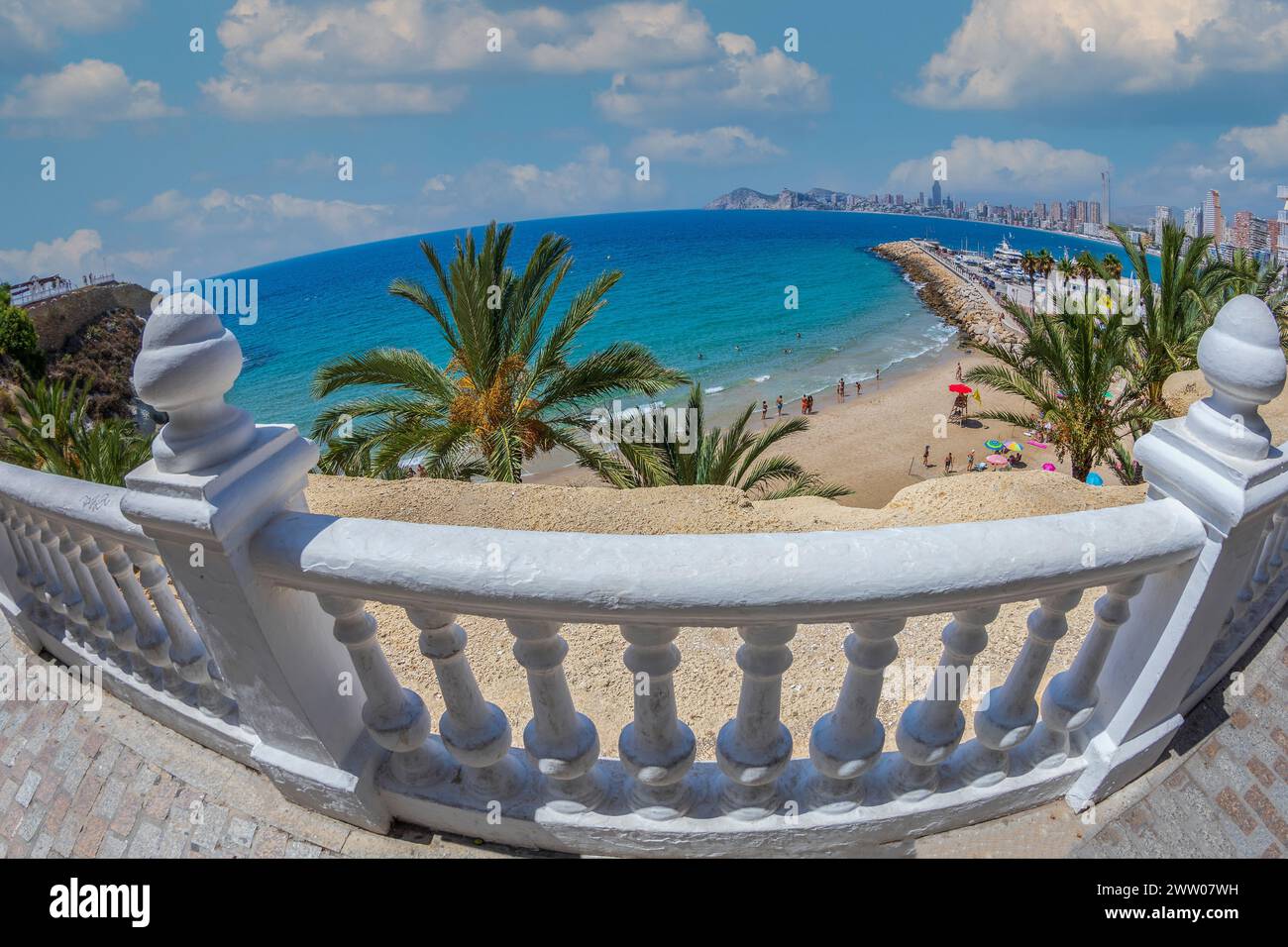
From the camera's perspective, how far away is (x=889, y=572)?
1.62 metres

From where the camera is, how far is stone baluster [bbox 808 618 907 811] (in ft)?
6.03

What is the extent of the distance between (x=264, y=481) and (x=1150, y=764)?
277 cm

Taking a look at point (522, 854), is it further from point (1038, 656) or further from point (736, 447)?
point (736, 447)

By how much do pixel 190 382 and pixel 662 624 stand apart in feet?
3.83

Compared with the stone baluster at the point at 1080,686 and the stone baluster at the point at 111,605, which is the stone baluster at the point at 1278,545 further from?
the stone baluster at the point at 111,605

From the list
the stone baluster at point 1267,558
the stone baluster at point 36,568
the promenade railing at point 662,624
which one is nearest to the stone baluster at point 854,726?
the promenade railing at point 662,624

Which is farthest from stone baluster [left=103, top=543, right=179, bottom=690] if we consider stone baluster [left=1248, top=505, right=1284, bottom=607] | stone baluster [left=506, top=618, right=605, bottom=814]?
stone baluster [left=1248, top=505, right=1284, bottom=607]

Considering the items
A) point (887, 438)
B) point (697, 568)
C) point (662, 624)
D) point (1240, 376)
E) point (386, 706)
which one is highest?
point (1240, 376)

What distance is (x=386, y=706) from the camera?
2119 millimetres

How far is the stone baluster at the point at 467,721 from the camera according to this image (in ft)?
6.21

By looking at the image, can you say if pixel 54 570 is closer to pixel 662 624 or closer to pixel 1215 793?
pixel 662 624

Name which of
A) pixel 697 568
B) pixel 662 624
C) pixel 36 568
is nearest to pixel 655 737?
pixel 662 624

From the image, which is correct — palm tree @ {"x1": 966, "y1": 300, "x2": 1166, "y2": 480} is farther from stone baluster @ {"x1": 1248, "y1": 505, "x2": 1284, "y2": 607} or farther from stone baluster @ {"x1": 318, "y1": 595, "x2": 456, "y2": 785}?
stone baluster @ {"x1": 318, "y1": 595, "x2": 456, "y2": 785}
